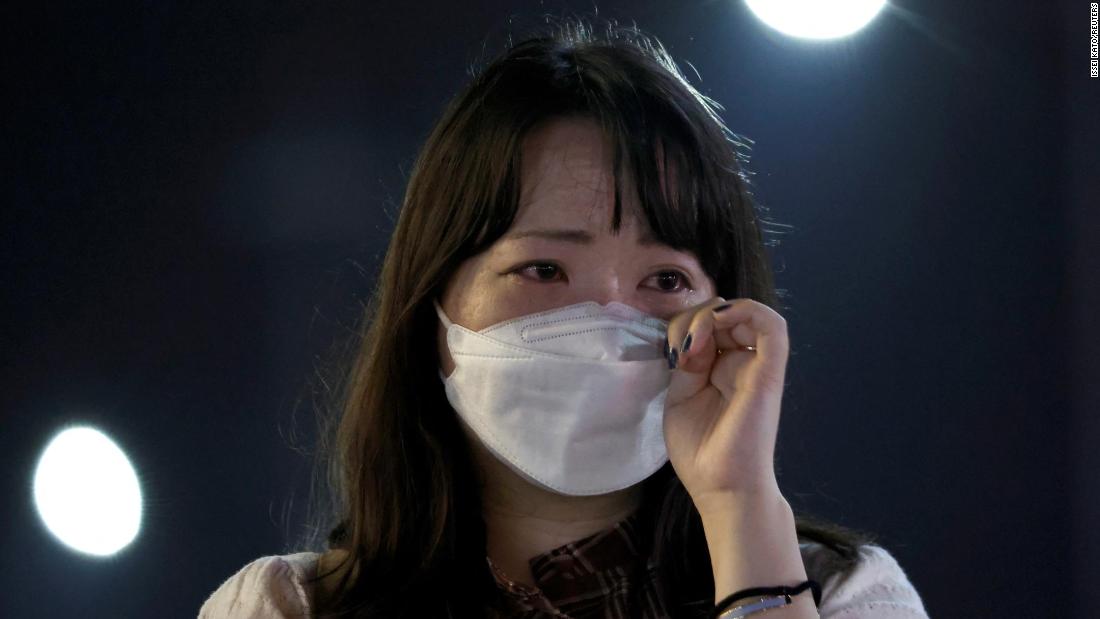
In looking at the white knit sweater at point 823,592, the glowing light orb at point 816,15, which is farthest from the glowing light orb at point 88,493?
the glowing light orb at point 816,15

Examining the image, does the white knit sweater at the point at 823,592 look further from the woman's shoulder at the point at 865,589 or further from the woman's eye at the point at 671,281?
the woman's eye at the point at 671,281

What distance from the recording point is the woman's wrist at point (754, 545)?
1056 millimetres

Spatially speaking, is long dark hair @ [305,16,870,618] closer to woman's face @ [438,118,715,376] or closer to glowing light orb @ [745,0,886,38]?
woman's face @ [438,118,715,376]

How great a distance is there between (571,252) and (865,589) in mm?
470

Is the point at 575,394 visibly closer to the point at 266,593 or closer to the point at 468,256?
the point at 468,256

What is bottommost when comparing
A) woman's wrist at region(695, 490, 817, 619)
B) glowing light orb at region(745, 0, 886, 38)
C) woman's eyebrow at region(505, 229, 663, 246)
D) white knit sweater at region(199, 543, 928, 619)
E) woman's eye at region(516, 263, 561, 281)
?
white knit sweater at region(199, 543, 928, 619)

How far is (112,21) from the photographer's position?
1.91 m

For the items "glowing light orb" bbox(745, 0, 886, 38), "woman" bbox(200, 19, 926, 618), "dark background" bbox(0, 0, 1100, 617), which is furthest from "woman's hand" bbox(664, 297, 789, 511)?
"glowing light orb" bbox(745, 0, 886, 38)

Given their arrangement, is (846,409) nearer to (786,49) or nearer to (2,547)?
(786,49)

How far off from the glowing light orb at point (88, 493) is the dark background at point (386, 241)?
26 millimetres

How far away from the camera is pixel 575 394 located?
1.11m

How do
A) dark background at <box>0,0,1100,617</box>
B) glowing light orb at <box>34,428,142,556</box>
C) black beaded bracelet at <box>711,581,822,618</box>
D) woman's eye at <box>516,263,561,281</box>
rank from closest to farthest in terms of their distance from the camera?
1. black beaded bracelet at <box>711,581,822,618</box>
2. woman's eye at <box>516,263,561,281</box>
3. dark background at <box>0,0,1100,617</box>
4. glowing light orb at <box>34,428,142,556</box>

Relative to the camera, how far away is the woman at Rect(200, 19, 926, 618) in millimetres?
1105

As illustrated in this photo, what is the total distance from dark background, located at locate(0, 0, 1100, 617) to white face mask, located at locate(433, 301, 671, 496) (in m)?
0.67
